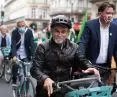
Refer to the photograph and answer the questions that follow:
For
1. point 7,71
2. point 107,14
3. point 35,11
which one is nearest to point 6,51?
point 7,71

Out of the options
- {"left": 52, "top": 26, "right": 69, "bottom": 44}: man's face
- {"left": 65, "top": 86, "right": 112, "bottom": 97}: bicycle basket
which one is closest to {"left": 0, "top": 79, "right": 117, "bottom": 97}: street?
{"left": 52, "top": 26, "right": 69, "bottom": 44}: man's face

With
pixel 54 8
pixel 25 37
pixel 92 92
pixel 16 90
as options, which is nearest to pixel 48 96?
pixel 92 92

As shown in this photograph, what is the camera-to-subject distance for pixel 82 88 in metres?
3.82

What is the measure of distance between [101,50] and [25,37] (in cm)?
398

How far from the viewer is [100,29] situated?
19.1 feet

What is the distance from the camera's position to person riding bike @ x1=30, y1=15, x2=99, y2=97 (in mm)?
4078

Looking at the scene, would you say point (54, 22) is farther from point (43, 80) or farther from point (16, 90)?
point (16, 90)

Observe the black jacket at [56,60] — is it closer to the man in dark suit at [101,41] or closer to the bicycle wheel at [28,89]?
the man in dark suit at [101,41]

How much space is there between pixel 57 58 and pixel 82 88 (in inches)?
20.7

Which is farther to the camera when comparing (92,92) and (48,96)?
(48,96)

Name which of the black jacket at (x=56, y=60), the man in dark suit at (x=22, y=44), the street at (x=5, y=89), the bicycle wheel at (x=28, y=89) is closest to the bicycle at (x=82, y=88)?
the black jacket at (x=56, y=60)

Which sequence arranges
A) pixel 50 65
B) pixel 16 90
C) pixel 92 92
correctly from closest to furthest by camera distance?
pixel 92 92
pixel 50 65
pixel 16 90

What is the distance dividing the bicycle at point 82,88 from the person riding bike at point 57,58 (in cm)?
20

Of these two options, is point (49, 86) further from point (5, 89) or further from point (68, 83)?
point (5, 89)
